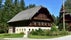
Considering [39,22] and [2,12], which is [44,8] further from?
[2,12]

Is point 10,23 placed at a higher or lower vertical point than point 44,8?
lower

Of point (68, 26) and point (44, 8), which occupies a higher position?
point (44, 8)

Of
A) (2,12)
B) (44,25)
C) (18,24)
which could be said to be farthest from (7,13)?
(44,25)

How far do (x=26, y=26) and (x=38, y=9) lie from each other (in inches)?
215

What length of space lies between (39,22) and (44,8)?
406 cm

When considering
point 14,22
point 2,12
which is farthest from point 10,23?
point 2,12

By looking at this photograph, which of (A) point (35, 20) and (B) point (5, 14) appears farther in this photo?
(B) point (5, 14)

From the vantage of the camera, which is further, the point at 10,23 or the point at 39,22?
the point at 10,23

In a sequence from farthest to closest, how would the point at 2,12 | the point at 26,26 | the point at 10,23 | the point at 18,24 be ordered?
the point at 2,12 < the point at 10,23 < the point at 18,24 < the point at 26,26

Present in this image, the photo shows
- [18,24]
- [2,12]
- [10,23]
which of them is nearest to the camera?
[18,24]

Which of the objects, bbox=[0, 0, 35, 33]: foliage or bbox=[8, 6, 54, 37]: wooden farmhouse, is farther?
bbox=[0, 0, 35, 33]: foliage

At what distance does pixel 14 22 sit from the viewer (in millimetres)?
67250

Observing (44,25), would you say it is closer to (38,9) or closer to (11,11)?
(38,9)

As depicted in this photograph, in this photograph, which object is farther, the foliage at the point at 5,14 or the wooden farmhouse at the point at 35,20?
the foliage at the point at 5,14
